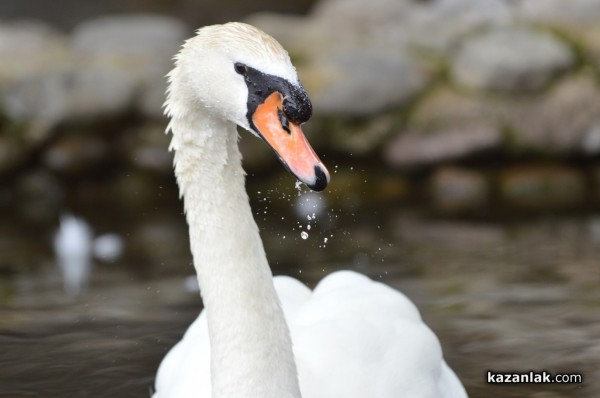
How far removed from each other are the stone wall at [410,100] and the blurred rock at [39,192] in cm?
7

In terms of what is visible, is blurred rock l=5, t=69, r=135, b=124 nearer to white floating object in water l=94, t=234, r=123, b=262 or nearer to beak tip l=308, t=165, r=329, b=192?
white floating object in water l=94, t=234, r=123, b=262

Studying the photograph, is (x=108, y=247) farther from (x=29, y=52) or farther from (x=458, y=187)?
(x=29, y=52)

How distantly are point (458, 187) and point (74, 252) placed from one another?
319 cm

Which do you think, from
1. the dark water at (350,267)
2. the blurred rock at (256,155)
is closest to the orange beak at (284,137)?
the dark water at (350,267)

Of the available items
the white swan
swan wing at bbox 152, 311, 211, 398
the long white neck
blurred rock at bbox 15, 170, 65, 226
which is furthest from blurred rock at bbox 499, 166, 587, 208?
the long white neck

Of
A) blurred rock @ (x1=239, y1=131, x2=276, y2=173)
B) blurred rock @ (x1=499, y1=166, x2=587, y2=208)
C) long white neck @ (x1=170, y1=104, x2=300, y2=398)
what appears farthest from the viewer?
blurred rock @ (x1=239, y1=131, x2=276, y2=173)

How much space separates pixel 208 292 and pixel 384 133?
659 centimetres

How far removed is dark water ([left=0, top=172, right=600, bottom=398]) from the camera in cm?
470

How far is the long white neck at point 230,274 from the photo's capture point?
3.02 metres

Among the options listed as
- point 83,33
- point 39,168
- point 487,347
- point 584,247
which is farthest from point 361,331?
point 83,33

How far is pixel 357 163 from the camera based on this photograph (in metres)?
9.48

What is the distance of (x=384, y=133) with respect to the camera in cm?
956

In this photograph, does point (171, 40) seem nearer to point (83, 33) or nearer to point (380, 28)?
point (83, 33)

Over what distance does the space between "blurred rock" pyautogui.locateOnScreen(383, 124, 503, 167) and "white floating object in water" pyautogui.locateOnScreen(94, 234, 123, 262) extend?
2.59 m
